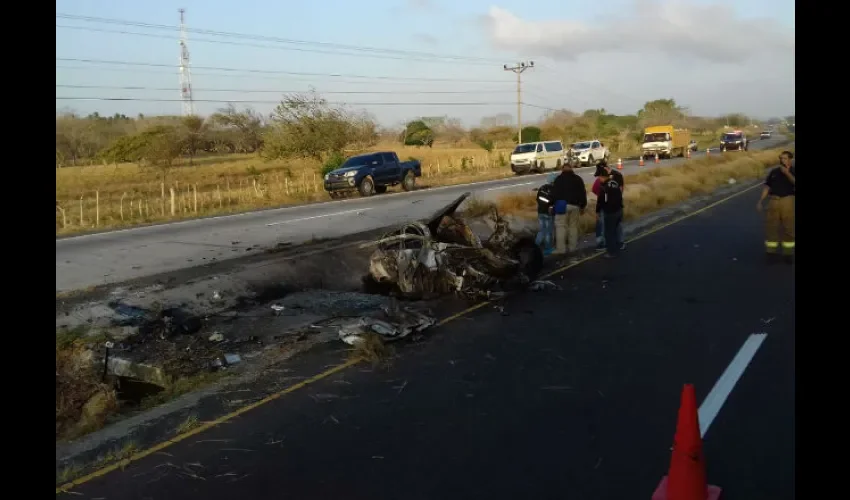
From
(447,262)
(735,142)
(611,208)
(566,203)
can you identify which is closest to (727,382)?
(447,262)

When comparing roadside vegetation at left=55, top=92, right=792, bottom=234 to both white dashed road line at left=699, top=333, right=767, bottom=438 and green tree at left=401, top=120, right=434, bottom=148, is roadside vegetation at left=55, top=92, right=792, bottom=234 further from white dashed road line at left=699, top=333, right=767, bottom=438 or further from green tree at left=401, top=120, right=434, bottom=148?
white dashed road line at left=699, top=333, right=767, bottom=438

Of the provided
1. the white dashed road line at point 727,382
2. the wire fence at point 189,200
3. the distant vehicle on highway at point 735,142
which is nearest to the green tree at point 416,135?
the wire fence at point 189,200

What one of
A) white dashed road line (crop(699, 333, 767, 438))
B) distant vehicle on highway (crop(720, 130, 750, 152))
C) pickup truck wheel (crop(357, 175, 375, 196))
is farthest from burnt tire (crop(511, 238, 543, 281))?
distant vehicle on highway (crop(720, 130, 750, 152))

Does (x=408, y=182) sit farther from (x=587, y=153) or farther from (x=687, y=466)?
(x=687, y=466)

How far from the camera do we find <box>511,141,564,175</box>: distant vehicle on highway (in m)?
44.2

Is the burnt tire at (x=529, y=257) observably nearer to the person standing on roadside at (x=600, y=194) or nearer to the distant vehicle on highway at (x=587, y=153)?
the person standing on roadside at (x=600, y=194)

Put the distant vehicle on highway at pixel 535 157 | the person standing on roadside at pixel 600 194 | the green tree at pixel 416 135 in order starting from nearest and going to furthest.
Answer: the person standing on roadside at pixel 600 194
the distant vehicle on highway at pixel 535 157
the green tree at pixel 416 135

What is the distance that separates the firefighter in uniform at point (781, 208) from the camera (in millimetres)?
12180

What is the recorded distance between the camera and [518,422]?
539 centimetres

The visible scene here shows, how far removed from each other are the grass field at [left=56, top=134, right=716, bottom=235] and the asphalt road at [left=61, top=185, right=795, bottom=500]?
673 inches

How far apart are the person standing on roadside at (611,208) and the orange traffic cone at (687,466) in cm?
934

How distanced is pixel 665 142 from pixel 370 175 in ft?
96.3
